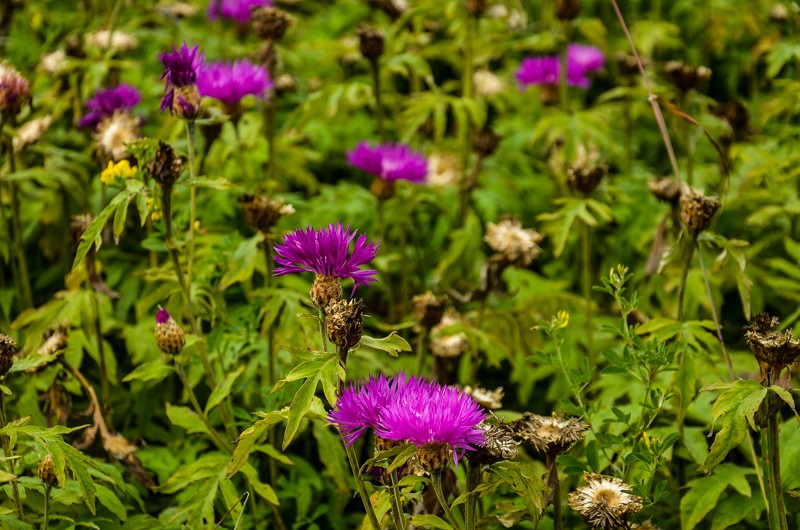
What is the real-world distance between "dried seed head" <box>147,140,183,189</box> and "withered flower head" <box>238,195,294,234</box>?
0.31 meters

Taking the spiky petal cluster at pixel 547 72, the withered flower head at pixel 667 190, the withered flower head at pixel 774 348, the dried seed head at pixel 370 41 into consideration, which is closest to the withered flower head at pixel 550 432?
the withered flower head at pixel 774 348

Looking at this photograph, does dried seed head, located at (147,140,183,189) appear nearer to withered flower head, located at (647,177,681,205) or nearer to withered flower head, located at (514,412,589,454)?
withered flower head, located at (514,412,589,454)

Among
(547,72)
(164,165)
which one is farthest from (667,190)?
(547,72)

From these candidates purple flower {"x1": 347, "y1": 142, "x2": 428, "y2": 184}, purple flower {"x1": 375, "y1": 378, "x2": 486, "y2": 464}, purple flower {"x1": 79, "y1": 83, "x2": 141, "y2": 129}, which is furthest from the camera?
purple flower {"x1": 347, "y1": 142, "x2": 428, "y2": 184}

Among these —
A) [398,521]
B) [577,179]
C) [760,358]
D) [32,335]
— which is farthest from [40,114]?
[760,358]

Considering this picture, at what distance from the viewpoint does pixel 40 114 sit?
9.93 ft

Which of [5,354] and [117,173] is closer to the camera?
[5,354]

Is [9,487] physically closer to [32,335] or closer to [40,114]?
[32,335]

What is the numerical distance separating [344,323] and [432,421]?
0.67 feet

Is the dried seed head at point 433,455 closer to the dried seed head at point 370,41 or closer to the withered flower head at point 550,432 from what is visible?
the withered flower head at point 550,432

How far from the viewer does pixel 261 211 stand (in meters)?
2.12

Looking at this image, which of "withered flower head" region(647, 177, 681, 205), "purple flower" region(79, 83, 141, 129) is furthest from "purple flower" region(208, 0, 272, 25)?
"withered flower head" region(647, 177, 681, 205)

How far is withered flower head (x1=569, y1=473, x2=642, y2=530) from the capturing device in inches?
61.6

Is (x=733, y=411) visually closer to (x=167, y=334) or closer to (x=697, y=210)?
(x=697, y=210)
